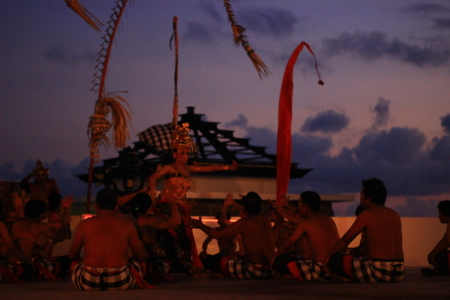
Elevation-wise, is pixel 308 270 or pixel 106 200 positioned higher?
pixel 106 200

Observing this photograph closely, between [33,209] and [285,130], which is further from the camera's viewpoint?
[285,130]

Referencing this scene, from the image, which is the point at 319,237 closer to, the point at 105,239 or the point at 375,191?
the point at 375,191

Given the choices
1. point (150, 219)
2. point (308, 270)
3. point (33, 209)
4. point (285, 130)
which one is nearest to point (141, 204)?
point (150, 219)

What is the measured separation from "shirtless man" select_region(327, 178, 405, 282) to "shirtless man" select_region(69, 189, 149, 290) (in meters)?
1.87

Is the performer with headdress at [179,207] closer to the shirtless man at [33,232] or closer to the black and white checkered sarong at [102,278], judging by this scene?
the shirtless man at [33,232]

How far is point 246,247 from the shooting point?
6.60 m

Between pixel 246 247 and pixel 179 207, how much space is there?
1.57 meters

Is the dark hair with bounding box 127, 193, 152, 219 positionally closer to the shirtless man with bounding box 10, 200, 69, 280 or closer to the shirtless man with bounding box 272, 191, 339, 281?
the shirtless man with bounding box 10, 200, 69, 280

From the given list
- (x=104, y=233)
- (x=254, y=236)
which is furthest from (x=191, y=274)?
(x=104, y=233)

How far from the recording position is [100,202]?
5105mm

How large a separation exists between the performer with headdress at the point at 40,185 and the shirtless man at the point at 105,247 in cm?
460

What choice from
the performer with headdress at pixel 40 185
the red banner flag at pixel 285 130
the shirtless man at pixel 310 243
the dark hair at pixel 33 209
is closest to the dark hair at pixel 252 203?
the shirtless man at pixel 310 243

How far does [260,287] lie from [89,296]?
4.97 feet

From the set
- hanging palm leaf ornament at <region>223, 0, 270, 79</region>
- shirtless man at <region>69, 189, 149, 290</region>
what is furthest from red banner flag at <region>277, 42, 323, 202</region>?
shirtless man at <region>69, 189, 149, 290</region>
